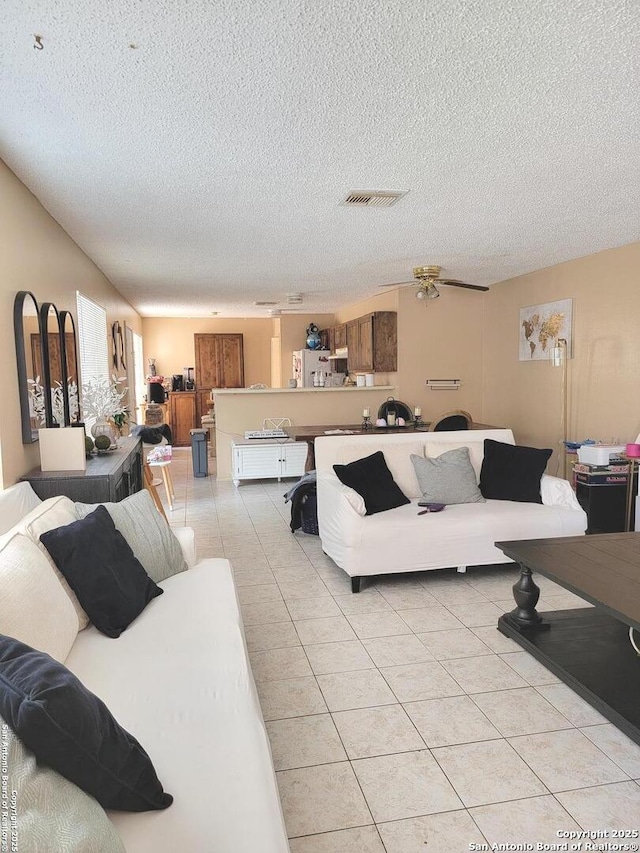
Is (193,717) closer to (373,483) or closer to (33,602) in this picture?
(33,602)

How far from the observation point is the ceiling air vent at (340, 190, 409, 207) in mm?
3418

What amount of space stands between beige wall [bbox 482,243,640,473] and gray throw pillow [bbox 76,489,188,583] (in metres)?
3.97

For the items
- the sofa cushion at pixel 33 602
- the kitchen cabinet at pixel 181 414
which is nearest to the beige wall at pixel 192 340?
the kitchen cabinet at pixel 181 414

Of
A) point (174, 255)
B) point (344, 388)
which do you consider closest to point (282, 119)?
point (174, 255)

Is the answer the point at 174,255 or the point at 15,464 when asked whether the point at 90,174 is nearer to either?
the point at 15,464

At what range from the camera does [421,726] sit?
2277 millimetres

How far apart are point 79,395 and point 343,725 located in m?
3.37

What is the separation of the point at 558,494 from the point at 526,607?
1331 mm

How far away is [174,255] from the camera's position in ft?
16.9

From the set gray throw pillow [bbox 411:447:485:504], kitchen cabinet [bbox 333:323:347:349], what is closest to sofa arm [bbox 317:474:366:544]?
gray throw pillow [bbox 411:447:485:504]

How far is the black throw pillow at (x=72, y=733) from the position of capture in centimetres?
103

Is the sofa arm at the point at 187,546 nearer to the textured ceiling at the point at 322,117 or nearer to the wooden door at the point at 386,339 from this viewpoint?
the textured ceiling at the point at 322,117

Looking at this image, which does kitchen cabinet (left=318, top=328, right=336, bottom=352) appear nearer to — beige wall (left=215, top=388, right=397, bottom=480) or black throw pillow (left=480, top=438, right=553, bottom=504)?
beige wall (left=215, top=388, right=397, bottom=480)

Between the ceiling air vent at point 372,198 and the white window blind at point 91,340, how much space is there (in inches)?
97.2
